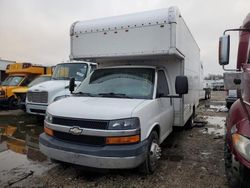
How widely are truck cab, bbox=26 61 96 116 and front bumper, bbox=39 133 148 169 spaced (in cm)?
535

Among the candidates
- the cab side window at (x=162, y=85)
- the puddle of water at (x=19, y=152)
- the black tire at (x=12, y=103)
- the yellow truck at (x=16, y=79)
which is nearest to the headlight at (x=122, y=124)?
the cab side window at (x=162, y=85)

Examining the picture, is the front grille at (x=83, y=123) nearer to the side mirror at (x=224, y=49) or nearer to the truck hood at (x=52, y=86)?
the side mirror at (x=224, y=49)

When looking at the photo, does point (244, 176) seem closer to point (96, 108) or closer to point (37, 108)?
point (96, 108)

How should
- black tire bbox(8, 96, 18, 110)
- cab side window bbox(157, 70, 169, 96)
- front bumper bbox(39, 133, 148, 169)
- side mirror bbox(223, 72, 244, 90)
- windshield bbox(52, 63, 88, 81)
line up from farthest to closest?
1. black tire bbox(8, 96, 18, 110)
2. windshield bbox(52, 63, 88, 81)
3. cab side window bbox(157, 70, 169, 96)
4. front bumper bbox(39, 133, 148, 169)
5. side mirror bbox(223, 72, 244, 90)

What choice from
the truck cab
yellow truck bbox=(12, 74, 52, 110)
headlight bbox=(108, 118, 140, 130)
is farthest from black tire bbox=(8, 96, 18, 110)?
headlight bbox=(108, 118, 140, 130)

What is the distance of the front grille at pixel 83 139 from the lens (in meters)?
3.81

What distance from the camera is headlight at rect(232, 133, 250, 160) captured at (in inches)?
103

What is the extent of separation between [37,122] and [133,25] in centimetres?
644

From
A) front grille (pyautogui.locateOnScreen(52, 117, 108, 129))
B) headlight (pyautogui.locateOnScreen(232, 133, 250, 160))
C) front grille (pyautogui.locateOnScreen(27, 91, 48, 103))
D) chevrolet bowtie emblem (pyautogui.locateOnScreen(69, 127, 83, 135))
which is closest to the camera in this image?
headlight (pyautogui.locateOnScreen(232, 133, 250, 160))

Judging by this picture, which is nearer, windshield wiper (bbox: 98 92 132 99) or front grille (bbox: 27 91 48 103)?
windshield wiper (bbox: 98 92 132 99)

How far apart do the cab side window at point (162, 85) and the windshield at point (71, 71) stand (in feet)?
15.4

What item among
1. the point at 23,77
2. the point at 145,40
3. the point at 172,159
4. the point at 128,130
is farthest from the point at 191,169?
the point at 23,77

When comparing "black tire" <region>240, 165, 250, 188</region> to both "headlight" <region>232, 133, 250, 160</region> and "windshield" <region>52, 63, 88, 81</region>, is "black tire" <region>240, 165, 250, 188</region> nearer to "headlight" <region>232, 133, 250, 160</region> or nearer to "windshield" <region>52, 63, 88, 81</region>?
"headlight" <region>232, 133, 250, 160</region>

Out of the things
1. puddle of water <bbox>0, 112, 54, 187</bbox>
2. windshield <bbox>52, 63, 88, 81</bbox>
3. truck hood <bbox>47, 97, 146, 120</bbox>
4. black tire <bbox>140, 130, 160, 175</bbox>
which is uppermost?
windshield <bbox>52, 63, 88, 81</bbox>
